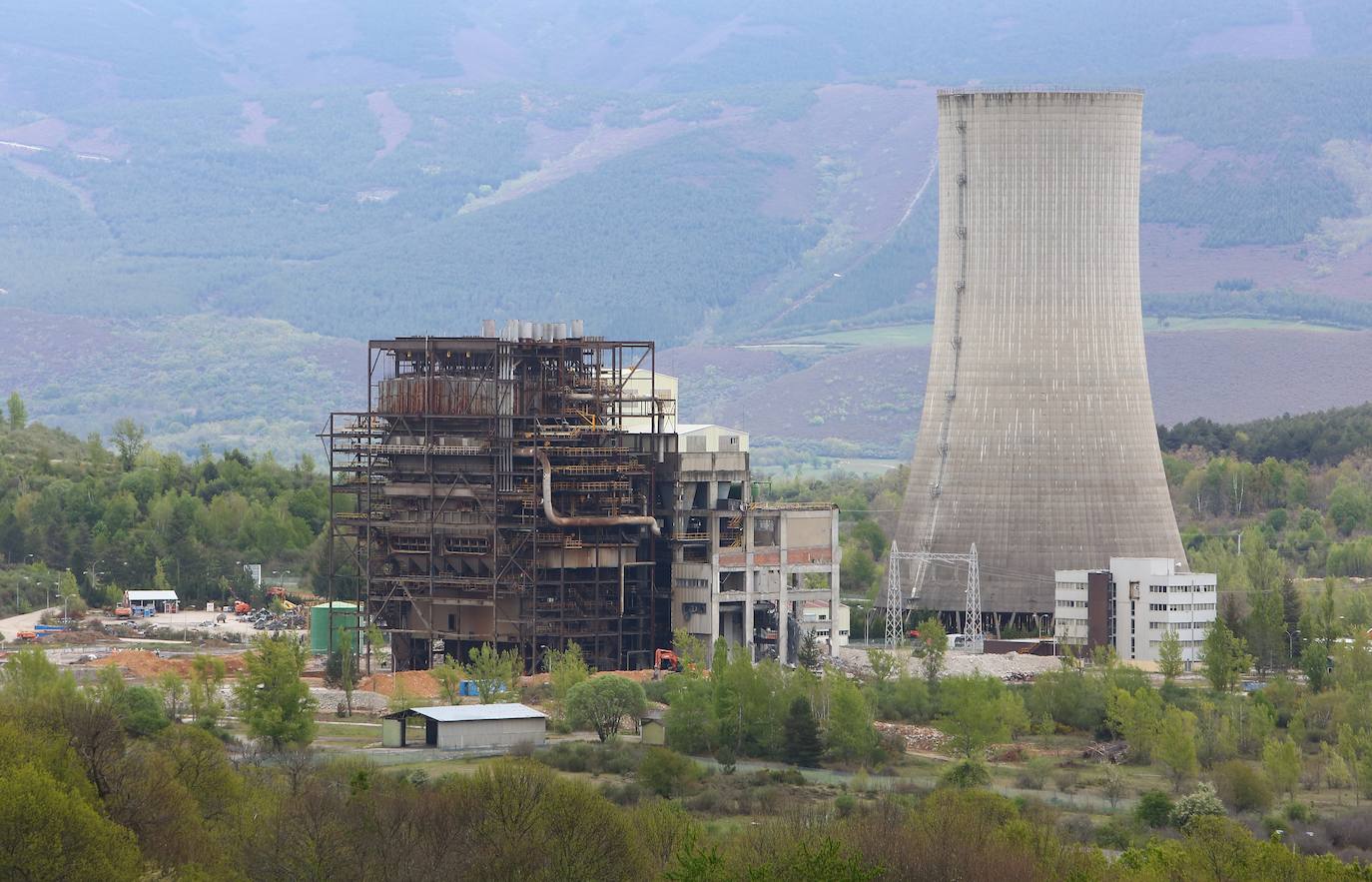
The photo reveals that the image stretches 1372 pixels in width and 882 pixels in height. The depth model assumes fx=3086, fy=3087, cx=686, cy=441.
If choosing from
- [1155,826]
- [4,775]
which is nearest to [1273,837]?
[1155,826]

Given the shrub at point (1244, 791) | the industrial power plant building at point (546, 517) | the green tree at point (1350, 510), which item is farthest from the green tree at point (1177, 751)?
the green tree at point (1350, 510)

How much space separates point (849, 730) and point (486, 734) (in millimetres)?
8552

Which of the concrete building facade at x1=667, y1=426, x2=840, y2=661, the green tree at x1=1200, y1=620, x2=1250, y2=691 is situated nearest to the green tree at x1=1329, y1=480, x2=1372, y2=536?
the green tree at x1=1200, y1=620, x2=1250, y2=691

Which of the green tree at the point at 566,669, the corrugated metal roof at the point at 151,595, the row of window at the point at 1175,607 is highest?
Result: the corrugated metal roof at the point at 151,595

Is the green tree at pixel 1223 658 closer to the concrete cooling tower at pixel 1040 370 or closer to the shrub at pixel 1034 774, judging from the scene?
the concrete cooling tower at pixel 1040 370

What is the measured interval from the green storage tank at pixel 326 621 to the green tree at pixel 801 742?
22.1 meters

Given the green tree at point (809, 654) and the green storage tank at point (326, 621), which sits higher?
the green storage tank at point (326, 621)

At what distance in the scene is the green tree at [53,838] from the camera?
152 feet

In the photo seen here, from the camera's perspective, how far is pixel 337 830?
50.8m

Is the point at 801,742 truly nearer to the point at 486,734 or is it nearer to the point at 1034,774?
the point at 1034,774

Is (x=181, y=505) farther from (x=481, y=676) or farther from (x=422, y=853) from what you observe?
(x=422, y=853)

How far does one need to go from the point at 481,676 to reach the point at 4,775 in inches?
1303

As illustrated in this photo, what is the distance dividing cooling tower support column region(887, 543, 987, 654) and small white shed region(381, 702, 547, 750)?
25.8 meters

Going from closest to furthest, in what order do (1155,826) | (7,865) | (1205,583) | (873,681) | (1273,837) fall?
1. (7,865)
2. (1273,837)
3. (1155,826)
4. (873,681)
5. (1205,583)
